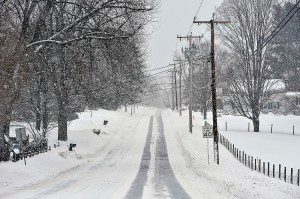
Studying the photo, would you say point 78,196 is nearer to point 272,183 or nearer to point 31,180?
point 31,180

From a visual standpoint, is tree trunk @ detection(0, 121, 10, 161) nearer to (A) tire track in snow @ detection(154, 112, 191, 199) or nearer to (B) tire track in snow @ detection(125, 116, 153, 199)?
(B) tire track in snow @ detection(125, 116, 153, 199)

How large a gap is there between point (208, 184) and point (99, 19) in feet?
30.2

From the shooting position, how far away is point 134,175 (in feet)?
75.6

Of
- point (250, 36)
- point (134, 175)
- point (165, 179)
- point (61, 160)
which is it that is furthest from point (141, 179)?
point (250, 36)

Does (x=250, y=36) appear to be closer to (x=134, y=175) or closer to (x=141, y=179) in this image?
(x=134, y=175)

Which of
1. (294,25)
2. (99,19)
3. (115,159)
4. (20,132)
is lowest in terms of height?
(115,159)

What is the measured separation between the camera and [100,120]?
184 feet

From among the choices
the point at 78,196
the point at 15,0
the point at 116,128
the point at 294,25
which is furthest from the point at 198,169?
the point at 294,25

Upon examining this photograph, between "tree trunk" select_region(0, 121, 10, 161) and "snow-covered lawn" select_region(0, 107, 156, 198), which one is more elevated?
"tree trunk" select_region(0, 121, 10, 161)

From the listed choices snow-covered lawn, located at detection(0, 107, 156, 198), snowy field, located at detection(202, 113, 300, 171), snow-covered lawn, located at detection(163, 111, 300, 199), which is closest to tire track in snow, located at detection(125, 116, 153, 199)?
snow-covered lawn, located at detection(0, 107, 156, 198)

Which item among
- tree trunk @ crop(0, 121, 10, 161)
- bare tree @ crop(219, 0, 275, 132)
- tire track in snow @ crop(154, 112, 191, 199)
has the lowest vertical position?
tire track in snow @ crop(154, 112, 191, 199)

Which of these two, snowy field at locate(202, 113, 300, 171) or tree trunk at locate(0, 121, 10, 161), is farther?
snowy field at locate(202, 113, 300, 171)

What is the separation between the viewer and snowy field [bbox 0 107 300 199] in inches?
691

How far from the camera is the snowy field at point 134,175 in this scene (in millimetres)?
17547
